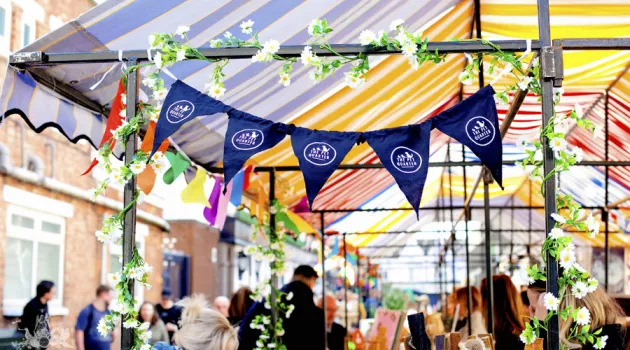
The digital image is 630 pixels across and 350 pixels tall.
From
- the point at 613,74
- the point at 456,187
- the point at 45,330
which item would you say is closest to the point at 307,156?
the point at 45,330

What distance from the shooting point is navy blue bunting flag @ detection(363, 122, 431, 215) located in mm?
3295

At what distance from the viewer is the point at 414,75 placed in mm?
5645

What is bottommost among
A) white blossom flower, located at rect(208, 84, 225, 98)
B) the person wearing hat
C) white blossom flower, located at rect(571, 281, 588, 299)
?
the person wearing hat

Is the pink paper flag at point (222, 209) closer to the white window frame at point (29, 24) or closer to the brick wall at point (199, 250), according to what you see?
the white window frame at point (29, 24)

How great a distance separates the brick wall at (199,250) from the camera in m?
20.5

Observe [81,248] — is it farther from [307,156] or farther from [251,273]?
[251,273]

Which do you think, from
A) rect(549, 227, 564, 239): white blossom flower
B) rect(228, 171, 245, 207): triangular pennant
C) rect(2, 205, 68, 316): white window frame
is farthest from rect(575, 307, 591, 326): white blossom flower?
rect(2, 205, 68, 316): white window frame

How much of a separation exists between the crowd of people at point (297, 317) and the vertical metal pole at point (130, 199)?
317 millimetres

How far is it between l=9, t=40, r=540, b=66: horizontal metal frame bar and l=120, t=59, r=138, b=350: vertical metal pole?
12cm

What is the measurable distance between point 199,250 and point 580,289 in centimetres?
1909

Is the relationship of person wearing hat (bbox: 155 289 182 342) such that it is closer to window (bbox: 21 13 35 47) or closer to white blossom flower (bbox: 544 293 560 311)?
window (bbox: 21 13 35 47)

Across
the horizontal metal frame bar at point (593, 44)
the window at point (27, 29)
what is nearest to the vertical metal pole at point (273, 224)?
the horizontal metal frame bar at point (593, 44)

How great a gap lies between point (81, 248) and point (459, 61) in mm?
8039

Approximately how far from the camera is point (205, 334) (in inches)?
139
